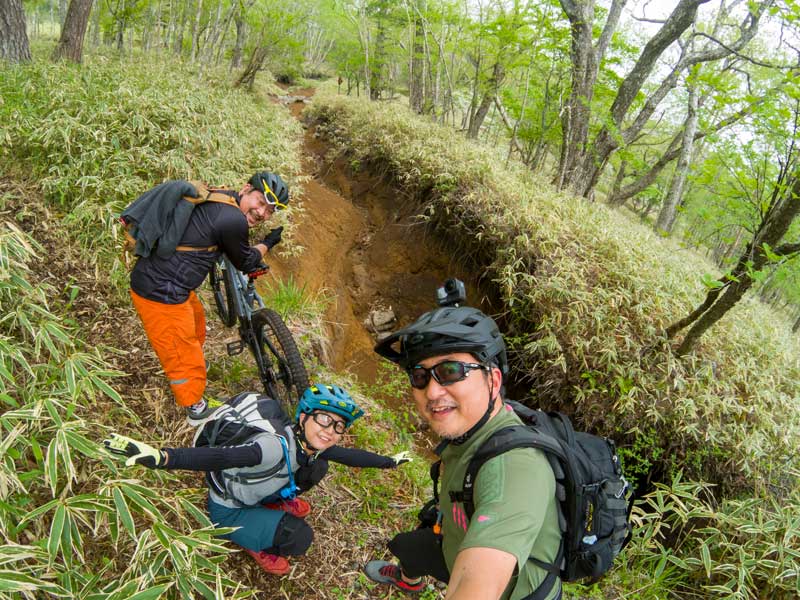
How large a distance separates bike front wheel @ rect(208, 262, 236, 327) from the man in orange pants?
0.75 meters

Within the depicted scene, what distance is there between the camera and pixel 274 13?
1184 centimetres

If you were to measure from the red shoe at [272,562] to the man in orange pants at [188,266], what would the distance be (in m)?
1.16

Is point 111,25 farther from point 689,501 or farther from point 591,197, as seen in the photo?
point 689,501

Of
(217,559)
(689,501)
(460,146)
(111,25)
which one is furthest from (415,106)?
(217,559)

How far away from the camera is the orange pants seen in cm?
308

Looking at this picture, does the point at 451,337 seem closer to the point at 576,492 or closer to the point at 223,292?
the point at 576,492

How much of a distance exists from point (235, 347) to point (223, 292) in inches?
39.9

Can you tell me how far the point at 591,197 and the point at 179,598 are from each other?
10.8m

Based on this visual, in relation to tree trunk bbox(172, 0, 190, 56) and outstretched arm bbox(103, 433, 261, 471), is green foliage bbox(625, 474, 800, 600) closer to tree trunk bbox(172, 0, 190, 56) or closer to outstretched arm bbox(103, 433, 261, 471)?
outstretched arm bbox(103, 433, 261, 471)

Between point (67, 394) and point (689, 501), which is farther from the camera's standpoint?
point (689, 501)

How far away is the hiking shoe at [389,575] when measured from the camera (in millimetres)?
3107

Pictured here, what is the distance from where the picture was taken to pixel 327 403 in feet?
8.22

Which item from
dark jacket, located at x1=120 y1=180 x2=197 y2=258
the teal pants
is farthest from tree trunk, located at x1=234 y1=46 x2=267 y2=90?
the teal pants

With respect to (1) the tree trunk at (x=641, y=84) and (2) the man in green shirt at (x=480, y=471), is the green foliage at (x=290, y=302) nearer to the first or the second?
(2) the man in green shirt at (x=480, y=471)
